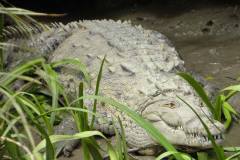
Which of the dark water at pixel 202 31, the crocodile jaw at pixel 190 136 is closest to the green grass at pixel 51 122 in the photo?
the crocodile jaw at pixel 190 136

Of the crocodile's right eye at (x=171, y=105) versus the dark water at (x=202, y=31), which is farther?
the dark water at (x=202, y=31)

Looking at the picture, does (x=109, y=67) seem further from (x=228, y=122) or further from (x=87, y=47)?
(x=228, y=122)

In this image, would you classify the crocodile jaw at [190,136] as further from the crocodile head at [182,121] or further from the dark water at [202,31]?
the dark water at [202,31]

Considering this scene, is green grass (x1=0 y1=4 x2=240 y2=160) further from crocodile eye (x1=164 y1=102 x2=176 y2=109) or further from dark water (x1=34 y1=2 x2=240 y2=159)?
dark water (x1=34 y1=2 x2=240 y2=159)

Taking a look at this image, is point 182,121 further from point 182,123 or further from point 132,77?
point 132,77

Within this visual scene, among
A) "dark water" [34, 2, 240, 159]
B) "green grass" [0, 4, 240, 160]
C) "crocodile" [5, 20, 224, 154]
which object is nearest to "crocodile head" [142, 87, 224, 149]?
"crocodile" [5, 20, 224, 154]

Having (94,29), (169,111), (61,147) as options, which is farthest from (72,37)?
(169,111)

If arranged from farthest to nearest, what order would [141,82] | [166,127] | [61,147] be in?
[141,82], [61,147], [166,127]

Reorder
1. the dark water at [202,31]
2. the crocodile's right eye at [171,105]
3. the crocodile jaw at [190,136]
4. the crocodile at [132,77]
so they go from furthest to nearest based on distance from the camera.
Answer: the dark water at [202,31]
the crocodile's right eye at [171,105]
the crocodile at [132,77]
the crocodile jaw at [190,136]
